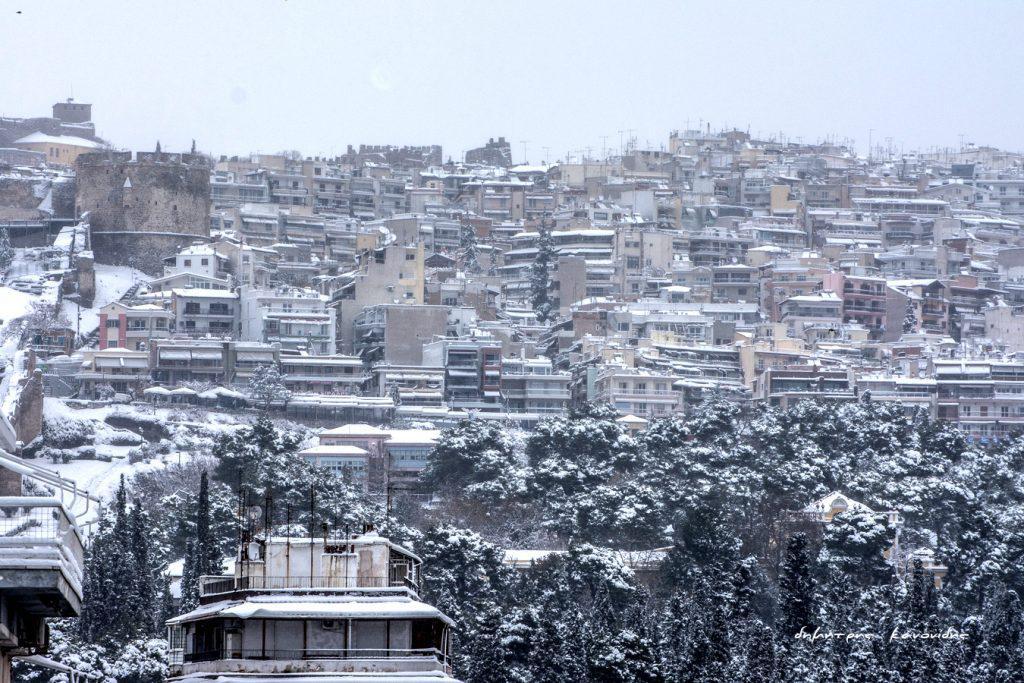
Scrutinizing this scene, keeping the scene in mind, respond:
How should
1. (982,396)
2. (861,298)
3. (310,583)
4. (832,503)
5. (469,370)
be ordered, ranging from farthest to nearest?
(861,298)
(982,396)
(469,370)
(832,503)
(310,583)

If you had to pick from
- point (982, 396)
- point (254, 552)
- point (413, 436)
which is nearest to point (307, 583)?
point (254, 552)

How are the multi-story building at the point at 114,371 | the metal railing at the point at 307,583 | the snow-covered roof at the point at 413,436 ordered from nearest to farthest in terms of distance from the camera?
1. the metal railing at the point at 307,583
2. the snow-covered roof at the point at 413,436
3. the multi-story building at the point at 114,371

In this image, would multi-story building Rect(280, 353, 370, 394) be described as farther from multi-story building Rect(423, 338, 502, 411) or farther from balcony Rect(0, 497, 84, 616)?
balcony Rect(0, 497, 84, 616)

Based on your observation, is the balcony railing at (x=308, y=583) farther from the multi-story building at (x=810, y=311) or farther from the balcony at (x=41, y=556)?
the multi-story building at (x=810, y=311)

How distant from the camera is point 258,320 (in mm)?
106375

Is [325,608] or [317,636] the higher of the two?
[325,608]

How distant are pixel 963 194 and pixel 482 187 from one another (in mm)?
30977

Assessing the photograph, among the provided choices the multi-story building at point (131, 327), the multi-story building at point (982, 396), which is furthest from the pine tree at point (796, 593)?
the multi-story building at point (982, 396)

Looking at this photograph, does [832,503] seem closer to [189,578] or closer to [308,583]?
[189,578]

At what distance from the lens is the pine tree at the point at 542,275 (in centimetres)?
12656

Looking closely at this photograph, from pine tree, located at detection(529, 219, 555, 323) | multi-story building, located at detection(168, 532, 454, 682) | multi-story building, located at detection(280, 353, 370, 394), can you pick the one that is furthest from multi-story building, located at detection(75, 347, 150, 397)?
multi-story building, located at detection(168, 532, 454, 682)

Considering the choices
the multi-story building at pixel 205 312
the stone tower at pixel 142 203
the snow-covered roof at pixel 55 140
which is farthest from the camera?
the snow-covered roof at pixel 55 140

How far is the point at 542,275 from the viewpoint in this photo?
12875cm

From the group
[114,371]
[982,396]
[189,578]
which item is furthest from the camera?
[982,396]
